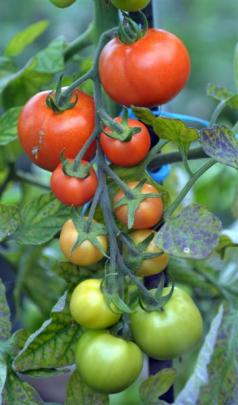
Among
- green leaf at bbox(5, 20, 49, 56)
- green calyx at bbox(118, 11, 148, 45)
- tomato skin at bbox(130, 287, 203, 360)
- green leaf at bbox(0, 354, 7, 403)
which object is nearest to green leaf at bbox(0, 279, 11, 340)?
green leaf at bbox(0, 354, 7, 403)

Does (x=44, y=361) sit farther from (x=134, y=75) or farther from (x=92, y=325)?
(x=134, y=75)

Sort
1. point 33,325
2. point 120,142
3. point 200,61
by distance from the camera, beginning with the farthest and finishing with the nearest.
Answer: point 200,61 → point 33,325 → point 120,142

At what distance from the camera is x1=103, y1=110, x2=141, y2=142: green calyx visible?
1.91 feet

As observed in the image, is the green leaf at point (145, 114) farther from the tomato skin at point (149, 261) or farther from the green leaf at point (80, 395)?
the green leaf at point (80, 395)

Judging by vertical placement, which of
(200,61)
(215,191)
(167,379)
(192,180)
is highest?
(192,180)

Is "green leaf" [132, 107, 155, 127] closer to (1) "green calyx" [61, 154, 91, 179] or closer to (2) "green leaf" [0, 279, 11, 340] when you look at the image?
(1) "green calyx" [61, 154, 91, 179]

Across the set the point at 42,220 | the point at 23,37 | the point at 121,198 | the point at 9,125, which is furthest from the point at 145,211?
the point at 23,37

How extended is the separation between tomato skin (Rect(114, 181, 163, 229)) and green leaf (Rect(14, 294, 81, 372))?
0.09 metres

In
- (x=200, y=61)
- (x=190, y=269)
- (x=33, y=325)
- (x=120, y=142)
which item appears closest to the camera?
(x=120, y=142)

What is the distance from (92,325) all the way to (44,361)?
0.06m

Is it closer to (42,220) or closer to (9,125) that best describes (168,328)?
(42,220)

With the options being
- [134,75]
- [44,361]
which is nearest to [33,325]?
[44,361]

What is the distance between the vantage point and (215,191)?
1171mm

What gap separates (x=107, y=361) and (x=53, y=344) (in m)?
0.06
